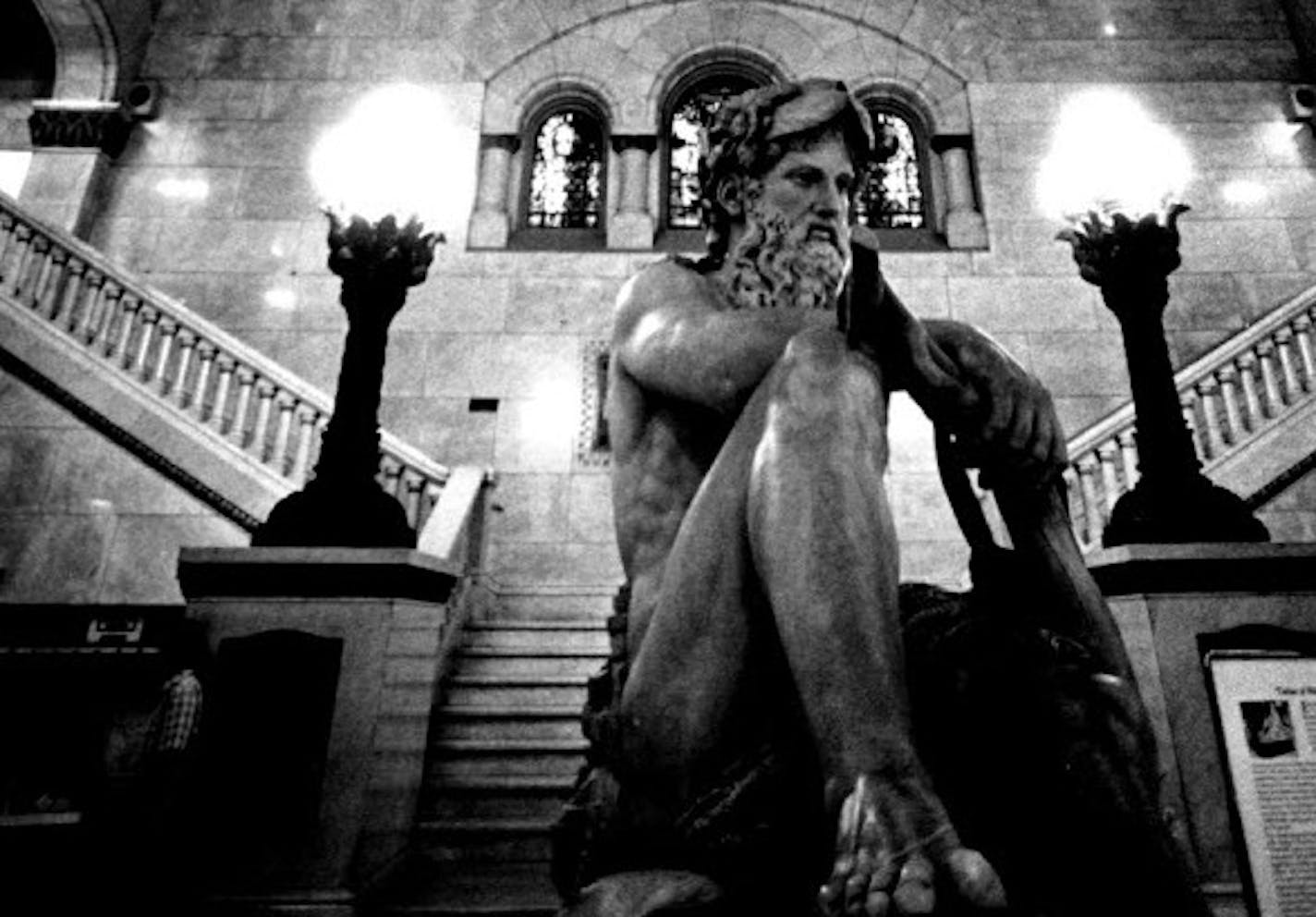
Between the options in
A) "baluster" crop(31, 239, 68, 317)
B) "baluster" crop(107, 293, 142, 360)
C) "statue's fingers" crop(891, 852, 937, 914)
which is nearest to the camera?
"statue's fingers" crop(891, 852, 937, 914)

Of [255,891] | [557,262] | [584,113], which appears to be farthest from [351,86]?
[255,891]

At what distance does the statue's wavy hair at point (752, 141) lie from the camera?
2115 millimetres

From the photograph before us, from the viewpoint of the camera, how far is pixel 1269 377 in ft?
27.1

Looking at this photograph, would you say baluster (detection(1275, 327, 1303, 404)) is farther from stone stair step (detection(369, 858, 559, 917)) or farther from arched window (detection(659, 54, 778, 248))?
stone stair step (detection(369, 858, 559, 917))

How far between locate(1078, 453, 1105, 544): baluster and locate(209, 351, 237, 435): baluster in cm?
725

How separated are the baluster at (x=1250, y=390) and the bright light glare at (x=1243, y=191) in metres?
4.09

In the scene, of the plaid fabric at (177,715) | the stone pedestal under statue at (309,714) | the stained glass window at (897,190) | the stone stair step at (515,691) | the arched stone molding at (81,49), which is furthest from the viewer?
the stained glass window at (897,190)

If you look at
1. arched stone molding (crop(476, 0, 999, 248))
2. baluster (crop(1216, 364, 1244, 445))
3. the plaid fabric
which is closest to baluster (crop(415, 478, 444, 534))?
the plaid fabric

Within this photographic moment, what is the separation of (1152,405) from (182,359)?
7.74m

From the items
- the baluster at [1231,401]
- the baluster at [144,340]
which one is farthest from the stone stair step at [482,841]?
the baluster at [1231,401]

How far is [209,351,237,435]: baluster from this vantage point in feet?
26.9

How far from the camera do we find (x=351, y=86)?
12172 millimetres

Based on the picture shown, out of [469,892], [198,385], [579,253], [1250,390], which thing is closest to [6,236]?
[198,385]

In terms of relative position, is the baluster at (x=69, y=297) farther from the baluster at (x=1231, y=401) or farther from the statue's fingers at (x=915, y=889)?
the baluster at (x=1231, y=401)
